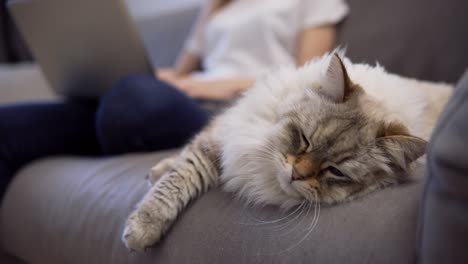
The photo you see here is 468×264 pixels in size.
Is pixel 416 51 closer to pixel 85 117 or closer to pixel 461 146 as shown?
pixel 461 146

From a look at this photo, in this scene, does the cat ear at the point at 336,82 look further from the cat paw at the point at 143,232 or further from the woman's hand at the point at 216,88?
the woman's hand at the point at 216,88

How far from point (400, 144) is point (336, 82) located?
188 millimetres

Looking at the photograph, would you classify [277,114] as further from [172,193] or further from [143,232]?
[143,232]

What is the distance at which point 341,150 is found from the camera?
0.80m

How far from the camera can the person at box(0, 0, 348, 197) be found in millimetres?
1225

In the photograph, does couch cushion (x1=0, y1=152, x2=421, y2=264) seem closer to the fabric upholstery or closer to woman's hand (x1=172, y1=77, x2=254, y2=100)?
the fabric upholstery

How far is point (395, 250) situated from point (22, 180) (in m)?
1.20

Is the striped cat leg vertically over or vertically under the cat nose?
under

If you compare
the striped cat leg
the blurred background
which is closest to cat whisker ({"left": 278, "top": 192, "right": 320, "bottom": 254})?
the striped cat leg

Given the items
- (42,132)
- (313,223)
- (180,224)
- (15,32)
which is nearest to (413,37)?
(313,223)

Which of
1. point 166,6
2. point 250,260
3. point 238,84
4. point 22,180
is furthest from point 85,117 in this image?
point 166,6

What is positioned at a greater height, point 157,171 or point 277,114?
point 277,114

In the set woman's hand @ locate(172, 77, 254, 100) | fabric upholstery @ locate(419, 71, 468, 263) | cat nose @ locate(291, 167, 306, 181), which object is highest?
fabric upholstery @ locate(419, 71, 468, 263)

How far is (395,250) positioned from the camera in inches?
24.3
